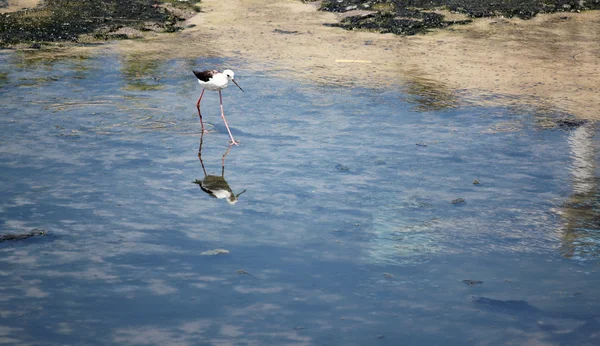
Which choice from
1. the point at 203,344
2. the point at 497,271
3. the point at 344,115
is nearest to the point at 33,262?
the point at 203,344

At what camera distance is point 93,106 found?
22.9 ft

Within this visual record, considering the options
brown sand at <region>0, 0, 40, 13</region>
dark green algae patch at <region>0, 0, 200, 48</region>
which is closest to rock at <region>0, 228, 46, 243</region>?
dark green algae patch at <region>0, 0, 200, 48</region>

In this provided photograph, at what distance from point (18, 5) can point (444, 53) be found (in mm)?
6616

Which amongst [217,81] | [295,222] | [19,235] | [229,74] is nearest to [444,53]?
[229,74]

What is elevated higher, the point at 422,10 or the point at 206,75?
the point at 422,10

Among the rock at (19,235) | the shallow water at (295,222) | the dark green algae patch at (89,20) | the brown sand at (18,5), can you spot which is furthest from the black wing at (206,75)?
the brown sand at (18,5)

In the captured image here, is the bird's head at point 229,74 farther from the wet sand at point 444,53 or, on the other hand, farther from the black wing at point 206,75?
the wet sand at point 444,53

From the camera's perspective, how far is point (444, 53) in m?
9.00

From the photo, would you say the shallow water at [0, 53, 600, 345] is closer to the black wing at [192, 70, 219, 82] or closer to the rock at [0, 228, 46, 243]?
the rock at [0, 228, 46, 243]

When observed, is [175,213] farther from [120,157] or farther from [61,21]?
[61,21]

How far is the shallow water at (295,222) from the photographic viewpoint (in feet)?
12.0

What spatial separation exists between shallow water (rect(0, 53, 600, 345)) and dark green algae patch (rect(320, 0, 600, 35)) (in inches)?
124

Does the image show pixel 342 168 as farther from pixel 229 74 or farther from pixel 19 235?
pixel 19 235

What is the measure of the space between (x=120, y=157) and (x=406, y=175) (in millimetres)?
2307
